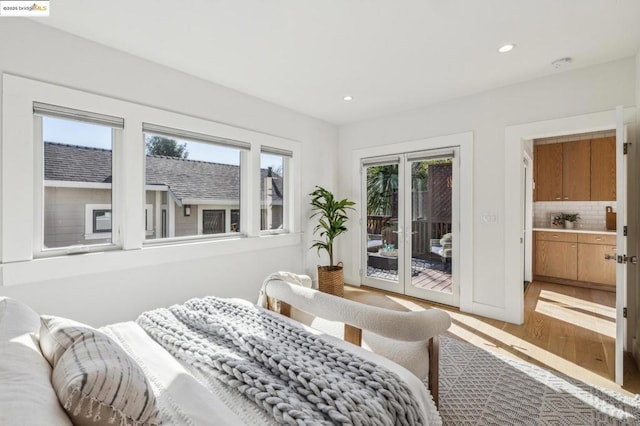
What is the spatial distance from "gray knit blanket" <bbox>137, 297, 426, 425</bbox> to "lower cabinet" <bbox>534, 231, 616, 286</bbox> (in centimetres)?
504

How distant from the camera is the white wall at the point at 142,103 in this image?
221 centimetres

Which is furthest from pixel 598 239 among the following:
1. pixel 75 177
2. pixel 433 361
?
pixel 75 177

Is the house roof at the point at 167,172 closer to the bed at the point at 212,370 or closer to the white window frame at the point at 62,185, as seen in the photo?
the white window frame at the point at 62,185

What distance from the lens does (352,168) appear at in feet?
15.8

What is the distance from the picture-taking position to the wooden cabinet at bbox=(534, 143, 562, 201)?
5121 millimetres

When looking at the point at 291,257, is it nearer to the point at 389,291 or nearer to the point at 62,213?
the point at 389,291

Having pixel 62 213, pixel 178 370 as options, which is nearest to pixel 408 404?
pixel 178 370

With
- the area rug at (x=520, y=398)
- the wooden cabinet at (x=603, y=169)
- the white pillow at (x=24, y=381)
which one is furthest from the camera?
Answer: the wooden cabinet at (x=603, y=169)

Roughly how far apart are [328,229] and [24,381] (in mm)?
3656

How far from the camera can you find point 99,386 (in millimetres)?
830

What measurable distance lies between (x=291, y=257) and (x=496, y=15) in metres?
3.33

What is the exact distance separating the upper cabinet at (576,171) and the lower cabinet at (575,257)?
2.21ft

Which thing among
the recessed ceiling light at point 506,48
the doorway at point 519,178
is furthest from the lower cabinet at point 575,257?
the recessed ceiling light at point 506,48

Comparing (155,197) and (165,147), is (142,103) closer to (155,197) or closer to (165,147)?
(165,147)
